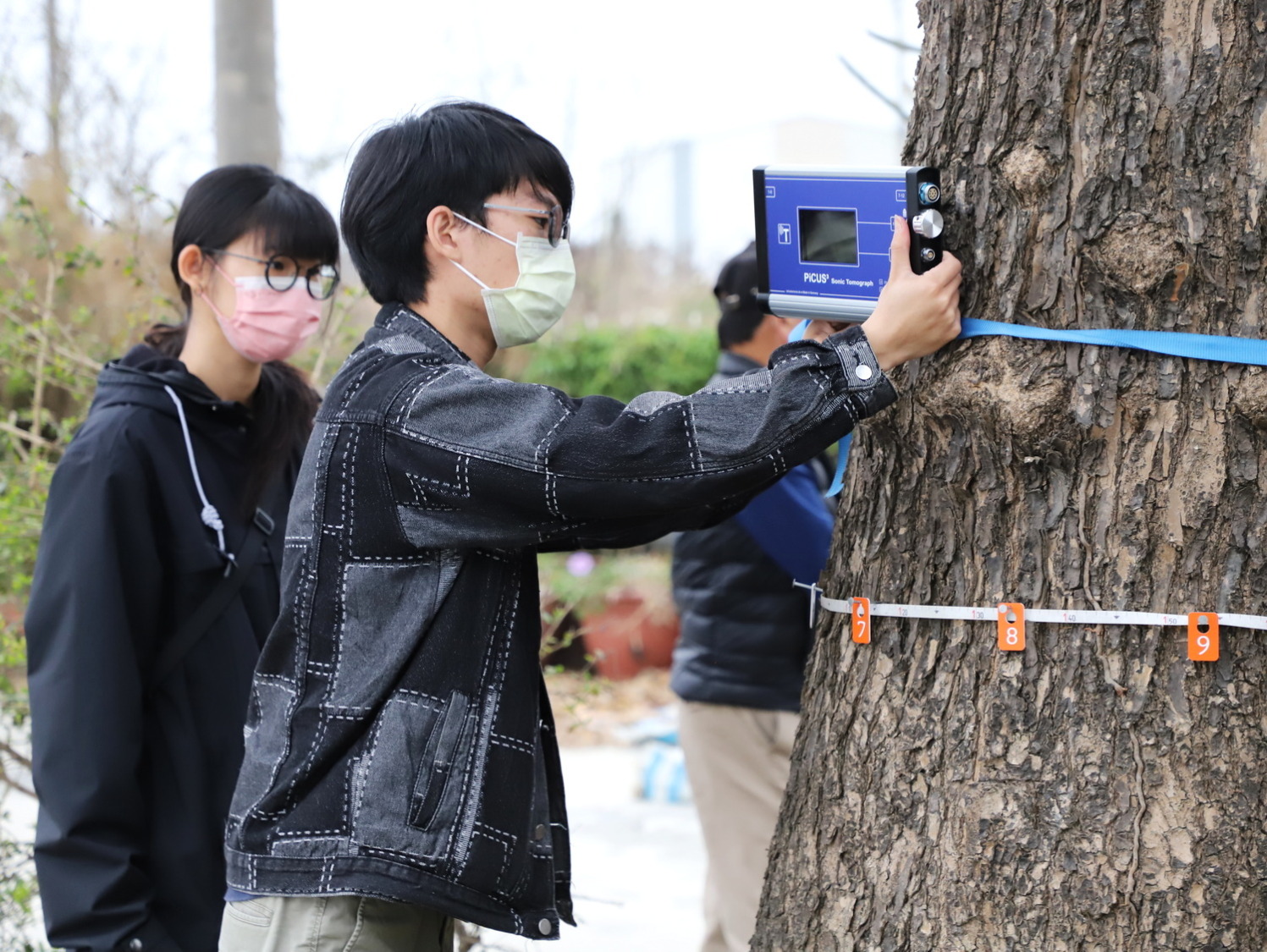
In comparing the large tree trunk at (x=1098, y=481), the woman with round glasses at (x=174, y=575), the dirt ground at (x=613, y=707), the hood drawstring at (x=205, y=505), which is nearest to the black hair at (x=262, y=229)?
the woman with round glasses at (x=174, y=575)

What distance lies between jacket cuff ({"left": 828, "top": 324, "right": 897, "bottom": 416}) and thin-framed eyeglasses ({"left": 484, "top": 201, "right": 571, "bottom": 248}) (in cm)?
46

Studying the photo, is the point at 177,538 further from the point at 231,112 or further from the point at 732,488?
the point at 231,112

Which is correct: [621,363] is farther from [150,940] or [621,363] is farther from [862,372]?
[862,372]

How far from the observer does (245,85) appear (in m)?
4.19

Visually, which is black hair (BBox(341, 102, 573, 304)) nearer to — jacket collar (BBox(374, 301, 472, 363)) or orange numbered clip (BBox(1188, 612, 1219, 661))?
jacket collar (BBox(374, 301, 472, 363))

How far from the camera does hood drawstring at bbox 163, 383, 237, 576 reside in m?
2.16

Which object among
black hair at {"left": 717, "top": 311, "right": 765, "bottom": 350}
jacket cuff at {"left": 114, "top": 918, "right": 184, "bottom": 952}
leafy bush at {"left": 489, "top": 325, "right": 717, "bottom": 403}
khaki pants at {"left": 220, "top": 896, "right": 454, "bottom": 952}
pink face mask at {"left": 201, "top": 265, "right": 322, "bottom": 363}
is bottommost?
leafy bush at {"left": 489, "top": 325, "right": 717, "bottom": 403}

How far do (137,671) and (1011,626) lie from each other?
1325mm

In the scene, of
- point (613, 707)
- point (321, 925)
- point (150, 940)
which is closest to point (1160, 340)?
point (321, 925)

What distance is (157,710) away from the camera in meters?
2.11

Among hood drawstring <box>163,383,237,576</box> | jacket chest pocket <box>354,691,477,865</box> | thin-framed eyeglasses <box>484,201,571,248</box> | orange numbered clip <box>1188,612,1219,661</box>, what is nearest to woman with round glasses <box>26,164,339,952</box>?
hood drawstring <box>163,383,237,576</box>

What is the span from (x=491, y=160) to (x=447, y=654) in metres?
0.64

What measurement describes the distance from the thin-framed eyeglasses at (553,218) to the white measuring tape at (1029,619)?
660 millimetres

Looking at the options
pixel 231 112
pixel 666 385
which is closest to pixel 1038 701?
pixel 231 112
